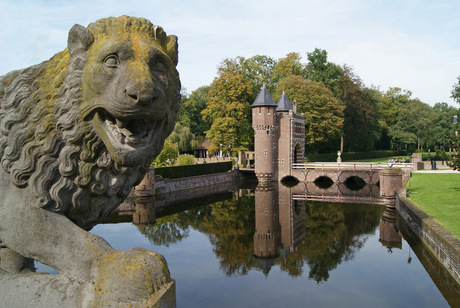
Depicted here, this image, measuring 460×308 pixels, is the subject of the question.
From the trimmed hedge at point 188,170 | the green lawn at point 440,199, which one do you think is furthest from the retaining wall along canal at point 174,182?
the green lawn at point 440,199

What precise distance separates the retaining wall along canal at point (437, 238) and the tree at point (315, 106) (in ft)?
75.9

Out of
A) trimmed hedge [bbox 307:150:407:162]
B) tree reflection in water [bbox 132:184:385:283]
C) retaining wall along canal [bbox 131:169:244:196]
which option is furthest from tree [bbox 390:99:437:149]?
tree reflection in water [bbox 132:184:385:283]

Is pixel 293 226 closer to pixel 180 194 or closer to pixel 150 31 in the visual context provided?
pixel 180 194

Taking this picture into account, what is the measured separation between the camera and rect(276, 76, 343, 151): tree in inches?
1496

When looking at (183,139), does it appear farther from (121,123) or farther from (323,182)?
(121,123)

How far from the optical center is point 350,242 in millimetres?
14945

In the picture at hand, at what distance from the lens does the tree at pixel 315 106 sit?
38000mm

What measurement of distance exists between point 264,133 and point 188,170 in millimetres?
8080

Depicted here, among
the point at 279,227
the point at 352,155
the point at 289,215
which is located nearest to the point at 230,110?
the point at 289,215

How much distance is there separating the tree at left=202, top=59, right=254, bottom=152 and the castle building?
2613mm

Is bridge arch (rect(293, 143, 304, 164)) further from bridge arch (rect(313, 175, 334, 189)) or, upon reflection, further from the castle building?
bridge arch (rect(313, 175, 334, 189))

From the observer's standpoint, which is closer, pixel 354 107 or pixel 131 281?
pixel 131 281

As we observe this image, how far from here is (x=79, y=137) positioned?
2.53 meters

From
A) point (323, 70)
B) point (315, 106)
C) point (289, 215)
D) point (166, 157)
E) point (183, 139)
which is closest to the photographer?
point (289, 215)
